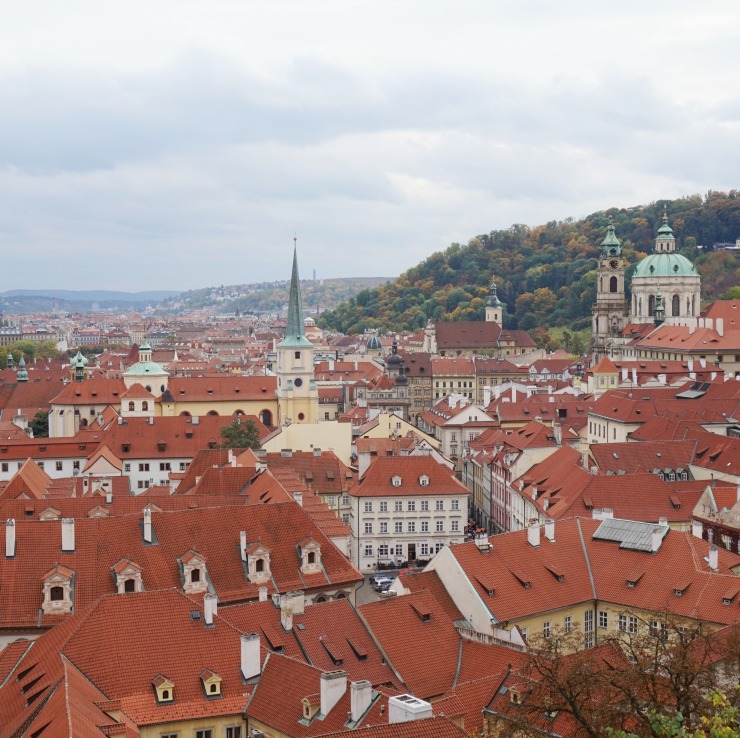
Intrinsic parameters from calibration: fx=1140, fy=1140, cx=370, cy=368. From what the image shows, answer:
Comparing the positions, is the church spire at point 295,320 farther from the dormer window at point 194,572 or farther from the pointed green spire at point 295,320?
the dormer window at point 194,572

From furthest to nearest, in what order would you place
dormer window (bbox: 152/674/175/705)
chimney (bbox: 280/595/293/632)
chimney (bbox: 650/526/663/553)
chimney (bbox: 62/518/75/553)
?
chimney (bbox: 650/526/663/553) < chimney (bbox: 62/518/75/553) < chimney (bbox: 280/595/293/632) < dormer window (bbox: 152/674/175/705)

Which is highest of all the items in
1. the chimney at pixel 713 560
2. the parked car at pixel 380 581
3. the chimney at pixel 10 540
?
the chimney at pixel 10 540

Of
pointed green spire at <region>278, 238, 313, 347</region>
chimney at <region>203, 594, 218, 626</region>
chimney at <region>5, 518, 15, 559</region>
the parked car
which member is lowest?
the parked car

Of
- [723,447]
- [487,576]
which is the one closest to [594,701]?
[487,576]

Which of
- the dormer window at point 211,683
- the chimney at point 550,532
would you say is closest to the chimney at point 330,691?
the dormer window at point 211,683

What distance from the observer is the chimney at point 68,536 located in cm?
4247

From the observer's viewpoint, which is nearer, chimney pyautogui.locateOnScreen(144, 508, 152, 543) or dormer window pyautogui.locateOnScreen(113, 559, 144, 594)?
dormer window pyautogui.locateOnScreen(113, 559, 144, 594)

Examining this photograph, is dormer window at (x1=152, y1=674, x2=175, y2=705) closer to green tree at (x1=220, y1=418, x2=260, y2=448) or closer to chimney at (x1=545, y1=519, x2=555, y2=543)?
chimney at (x1=545, y1=519, x2=555, y2=543)

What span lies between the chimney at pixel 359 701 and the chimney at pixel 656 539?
19793 mm

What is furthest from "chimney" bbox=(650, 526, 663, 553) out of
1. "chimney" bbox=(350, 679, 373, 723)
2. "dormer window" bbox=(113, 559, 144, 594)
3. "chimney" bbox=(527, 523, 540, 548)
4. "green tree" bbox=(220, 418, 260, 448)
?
"green tree" bbox=(220, 418, 260, 448)

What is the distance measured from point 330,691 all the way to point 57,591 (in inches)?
565

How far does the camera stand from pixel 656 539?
46625 millimetres

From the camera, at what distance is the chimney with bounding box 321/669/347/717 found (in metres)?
30.9

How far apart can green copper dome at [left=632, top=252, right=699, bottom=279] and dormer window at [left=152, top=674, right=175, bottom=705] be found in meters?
146
